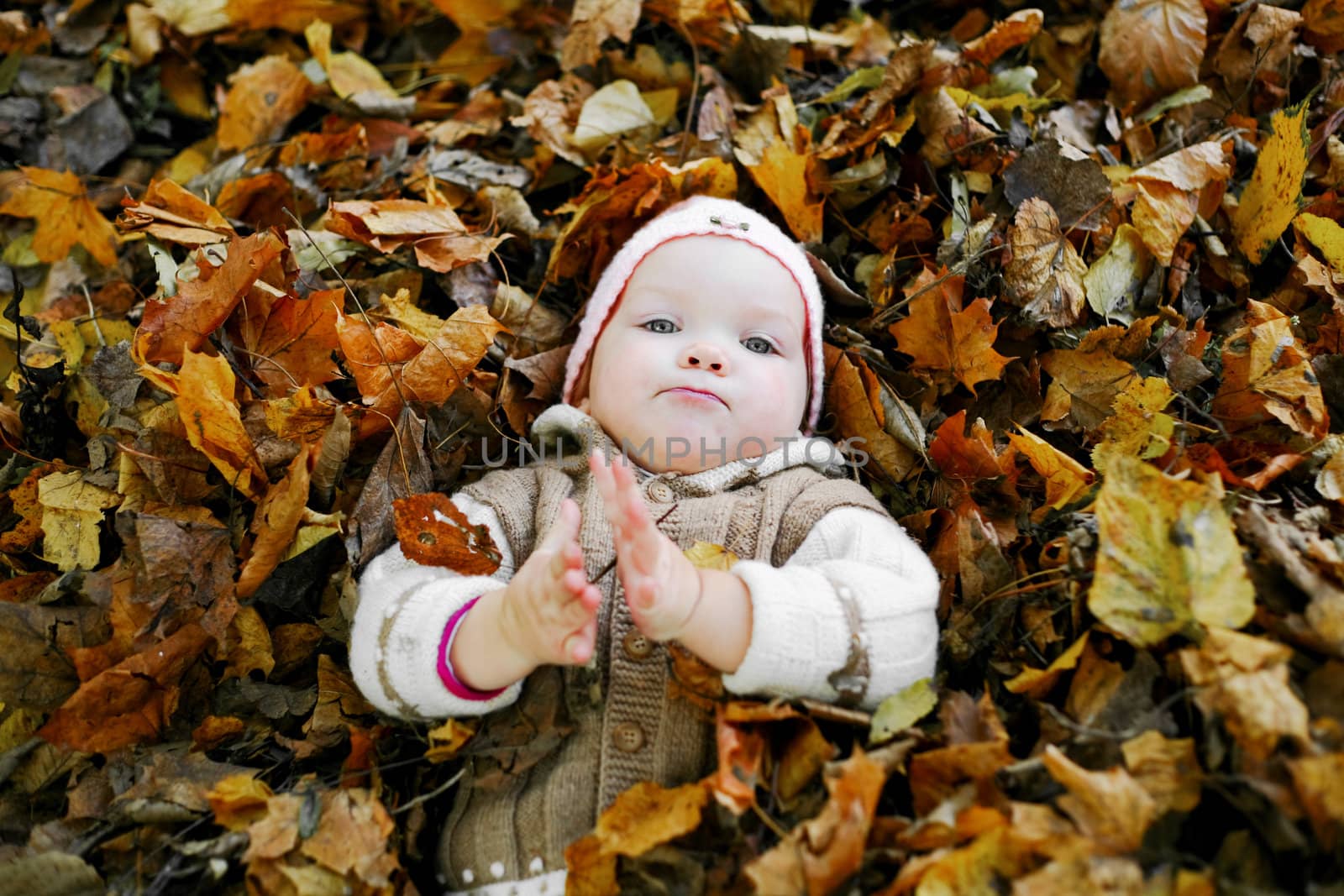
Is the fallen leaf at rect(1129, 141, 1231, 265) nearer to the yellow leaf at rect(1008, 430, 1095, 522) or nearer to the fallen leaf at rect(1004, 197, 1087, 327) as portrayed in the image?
the fallen leaf at rect(1004, 197, 1087, 327)

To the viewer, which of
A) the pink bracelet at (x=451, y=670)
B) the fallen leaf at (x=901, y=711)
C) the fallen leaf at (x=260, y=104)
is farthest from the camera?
the fallen leaf at (x=260, y=104)

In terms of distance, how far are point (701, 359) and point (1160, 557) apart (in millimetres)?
944

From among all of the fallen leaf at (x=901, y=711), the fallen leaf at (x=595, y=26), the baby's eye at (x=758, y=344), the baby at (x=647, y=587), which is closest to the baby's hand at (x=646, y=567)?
the baby at (x=647, y=587)

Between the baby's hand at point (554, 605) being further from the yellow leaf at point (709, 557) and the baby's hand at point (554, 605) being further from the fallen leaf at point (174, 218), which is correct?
the fallen leaf at point (174, 218)

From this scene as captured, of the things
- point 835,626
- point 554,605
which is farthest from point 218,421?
point 835,626

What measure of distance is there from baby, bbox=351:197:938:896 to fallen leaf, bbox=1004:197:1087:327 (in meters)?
0.51

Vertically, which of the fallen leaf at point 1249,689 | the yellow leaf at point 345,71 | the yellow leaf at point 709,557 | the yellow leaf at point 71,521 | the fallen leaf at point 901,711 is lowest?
the yellow leaf at point 71,521

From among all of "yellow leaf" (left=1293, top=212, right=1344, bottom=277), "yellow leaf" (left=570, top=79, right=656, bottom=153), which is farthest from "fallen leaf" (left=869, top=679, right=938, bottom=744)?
"yellow leaf" (left=570, top=79, right=656, bottom=153)

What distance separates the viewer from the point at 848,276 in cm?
256

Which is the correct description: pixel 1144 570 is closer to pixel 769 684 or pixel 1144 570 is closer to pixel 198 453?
pixel 769 684

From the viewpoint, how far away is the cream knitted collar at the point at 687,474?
2.03m

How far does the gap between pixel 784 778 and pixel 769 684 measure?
0.15m

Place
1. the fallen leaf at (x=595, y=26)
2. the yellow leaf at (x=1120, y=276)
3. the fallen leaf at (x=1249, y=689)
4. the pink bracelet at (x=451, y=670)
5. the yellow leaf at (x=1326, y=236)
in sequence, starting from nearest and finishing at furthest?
1. the fallen leaf at (x=1249, y=689)
2. the pink bracelet at (x=451, y=670)
3. the yellow leaf at (x=1326, y=236)
4. the yellow leaf at (x=1120, y=276)
5. the fallen leaf at (x=595, y=26)

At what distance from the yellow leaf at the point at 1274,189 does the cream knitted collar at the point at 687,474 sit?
43.6 inches
